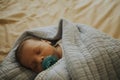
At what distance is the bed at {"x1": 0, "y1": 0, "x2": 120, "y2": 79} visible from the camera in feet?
3.98

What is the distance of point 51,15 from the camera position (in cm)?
137

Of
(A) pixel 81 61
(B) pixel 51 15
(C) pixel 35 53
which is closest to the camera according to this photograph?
(A) pixel 81 61

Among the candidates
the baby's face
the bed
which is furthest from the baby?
the bed

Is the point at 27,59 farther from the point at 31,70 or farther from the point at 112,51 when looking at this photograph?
the point at 112,51

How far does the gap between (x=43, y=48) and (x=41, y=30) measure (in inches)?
7.2

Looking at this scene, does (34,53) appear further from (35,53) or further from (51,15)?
(51,15)

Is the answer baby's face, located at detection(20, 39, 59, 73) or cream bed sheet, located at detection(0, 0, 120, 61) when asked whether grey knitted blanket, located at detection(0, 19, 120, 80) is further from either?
cream bed sheet, located at detection(0, 0, 120, 61)

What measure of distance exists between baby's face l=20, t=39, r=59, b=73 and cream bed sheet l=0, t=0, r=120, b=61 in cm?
18

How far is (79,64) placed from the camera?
861 millimetres

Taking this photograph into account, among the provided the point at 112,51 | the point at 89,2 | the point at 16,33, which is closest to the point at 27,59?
the point at 16,33

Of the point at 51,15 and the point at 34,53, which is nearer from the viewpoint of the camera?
the point at 34,53

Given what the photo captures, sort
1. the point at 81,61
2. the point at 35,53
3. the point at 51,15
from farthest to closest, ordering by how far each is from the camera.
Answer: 1. the point at 51,15
2. the point at 35,53
3. the point at 81,61

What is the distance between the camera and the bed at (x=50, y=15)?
121 cm

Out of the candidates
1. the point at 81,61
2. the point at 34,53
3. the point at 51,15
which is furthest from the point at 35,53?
the point at 51,15
